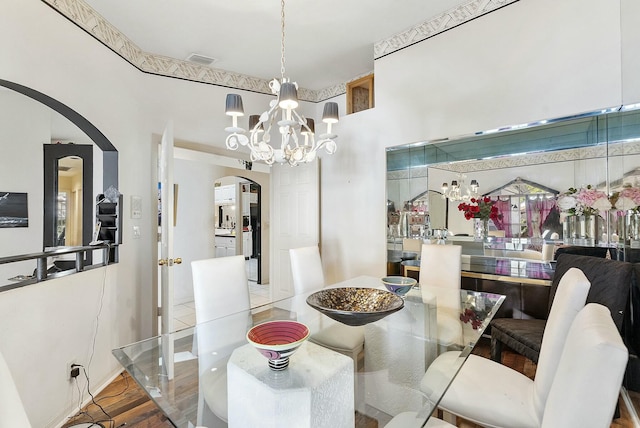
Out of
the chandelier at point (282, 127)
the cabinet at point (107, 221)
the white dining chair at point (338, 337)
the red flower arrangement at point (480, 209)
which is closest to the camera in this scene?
the white dining chair at point (338, 337)

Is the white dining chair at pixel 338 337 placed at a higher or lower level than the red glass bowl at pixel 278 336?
lower

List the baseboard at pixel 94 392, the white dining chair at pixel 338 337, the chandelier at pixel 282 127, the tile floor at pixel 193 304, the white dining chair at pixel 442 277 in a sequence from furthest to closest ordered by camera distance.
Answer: the tile floor at pixel 193 304
the white dining chair at pixel 442 277
the baseboard at pixel 94 392
the chandelier at pixel 282 127
the white dining chair at pixel 338 337

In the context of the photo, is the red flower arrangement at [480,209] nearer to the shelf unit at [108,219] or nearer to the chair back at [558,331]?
the chair back at [558,331]

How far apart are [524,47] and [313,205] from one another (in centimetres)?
253

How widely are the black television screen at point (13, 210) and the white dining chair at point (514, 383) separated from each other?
423 cm

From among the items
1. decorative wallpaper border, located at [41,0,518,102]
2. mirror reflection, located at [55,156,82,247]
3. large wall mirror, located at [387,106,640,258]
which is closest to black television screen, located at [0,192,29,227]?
mirror reflection, located at [55,156,82,247]

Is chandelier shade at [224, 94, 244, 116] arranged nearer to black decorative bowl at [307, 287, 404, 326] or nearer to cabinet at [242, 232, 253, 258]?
black decorative bowl at [307, 287, 404, 326]

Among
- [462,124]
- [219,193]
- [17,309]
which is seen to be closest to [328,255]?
[462,124]

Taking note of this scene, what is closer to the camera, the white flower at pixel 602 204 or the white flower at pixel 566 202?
the white flower at pixel 602 204

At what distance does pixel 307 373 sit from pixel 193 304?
390cm

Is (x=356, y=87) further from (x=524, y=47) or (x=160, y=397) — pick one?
(x=160, y=397)

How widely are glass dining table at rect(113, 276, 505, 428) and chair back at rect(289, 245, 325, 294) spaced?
1.73ft

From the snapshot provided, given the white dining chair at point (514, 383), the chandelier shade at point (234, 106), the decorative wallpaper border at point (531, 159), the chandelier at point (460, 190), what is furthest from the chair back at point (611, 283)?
the chandelier shade at point (234, 106)

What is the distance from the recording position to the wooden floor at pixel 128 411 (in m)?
1.87
